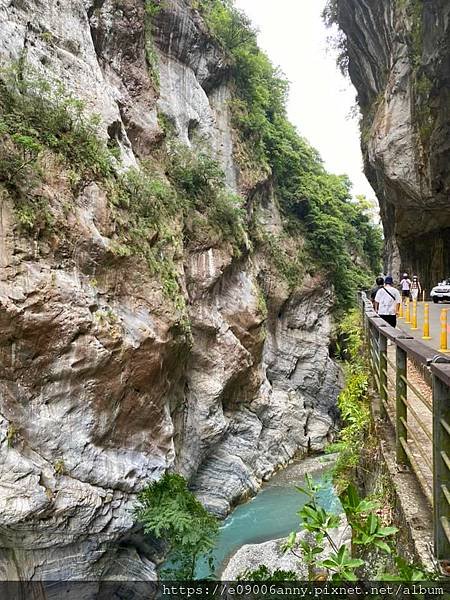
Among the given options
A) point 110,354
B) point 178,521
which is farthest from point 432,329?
point 110,354

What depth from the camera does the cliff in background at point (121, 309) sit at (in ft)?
27.3

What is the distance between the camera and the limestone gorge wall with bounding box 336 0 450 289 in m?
14.2

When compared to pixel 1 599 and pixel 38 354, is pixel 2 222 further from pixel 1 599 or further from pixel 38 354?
pixel 1 599

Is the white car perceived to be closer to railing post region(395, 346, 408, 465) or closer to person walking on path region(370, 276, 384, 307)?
person walking on path region(370, 276, 384, 307)

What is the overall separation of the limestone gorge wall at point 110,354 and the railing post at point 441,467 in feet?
23.2

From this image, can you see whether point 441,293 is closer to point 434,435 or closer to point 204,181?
point 204,181

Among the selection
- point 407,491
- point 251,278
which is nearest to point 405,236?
point 251,278

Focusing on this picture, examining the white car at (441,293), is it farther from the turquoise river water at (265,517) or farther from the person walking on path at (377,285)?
the turquoise river water at (265,517)

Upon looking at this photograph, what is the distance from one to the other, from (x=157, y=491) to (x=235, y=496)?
521 cm

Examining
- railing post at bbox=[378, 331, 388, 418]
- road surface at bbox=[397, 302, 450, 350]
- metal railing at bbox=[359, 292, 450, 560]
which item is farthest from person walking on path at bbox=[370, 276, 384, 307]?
metal railing at bbox=[359, 292, 450, 560]

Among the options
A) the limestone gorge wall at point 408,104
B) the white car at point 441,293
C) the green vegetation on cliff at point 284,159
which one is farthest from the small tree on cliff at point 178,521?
the green vegetation on cliff at point 284,159

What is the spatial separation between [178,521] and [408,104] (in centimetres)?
1634

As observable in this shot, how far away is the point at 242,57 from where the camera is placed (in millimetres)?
22891

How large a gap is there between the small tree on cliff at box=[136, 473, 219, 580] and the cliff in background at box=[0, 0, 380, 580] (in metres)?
0.44
